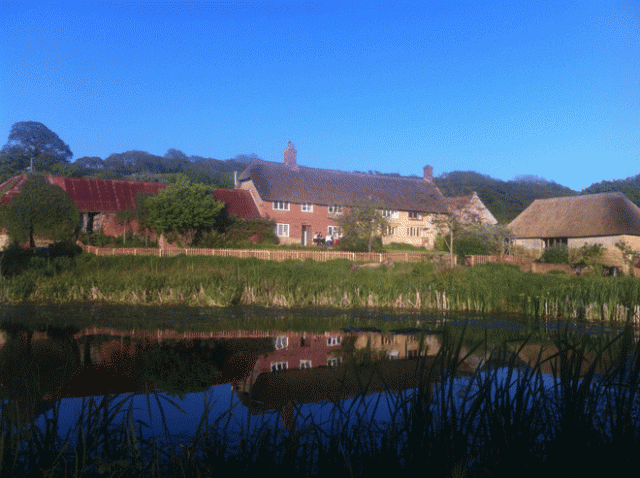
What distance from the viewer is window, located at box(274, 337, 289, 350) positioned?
848 centimetres

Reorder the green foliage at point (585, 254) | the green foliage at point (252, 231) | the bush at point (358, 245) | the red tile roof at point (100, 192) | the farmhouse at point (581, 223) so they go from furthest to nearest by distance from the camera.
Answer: the green foliage at point (252, 231) → the farmhouse at point (581, 223) → the red tile roof at point (100, 192) → the bush at point (358, 245) → the green foliage at point (585, 254)

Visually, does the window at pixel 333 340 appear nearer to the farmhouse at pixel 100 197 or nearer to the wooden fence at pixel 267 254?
the wooden fence at pixel 267 254

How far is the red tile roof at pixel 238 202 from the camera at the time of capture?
3953 cm

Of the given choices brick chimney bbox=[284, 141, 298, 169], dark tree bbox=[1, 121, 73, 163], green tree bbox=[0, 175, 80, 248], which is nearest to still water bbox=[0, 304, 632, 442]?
green tree bbox=[0, 175, 80, 248]

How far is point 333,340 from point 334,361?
1814 millimetres

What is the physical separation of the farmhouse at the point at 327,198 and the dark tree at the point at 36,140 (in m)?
75.5

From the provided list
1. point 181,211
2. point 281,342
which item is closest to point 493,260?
point 181,211

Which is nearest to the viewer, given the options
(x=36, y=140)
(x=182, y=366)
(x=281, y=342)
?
(x=182, y=366)

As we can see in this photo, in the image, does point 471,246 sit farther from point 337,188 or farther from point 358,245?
point 337,188

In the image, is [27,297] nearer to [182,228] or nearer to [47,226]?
[47,226]

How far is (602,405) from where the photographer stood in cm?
512

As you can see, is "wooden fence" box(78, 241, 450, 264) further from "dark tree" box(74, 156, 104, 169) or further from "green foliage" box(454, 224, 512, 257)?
"dark tree" box(74, 156, 104, 169)

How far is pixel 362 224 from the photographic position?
1389 inches

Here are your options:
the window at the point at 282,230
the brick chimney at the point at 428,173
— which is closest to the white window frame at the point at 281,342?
the window at the point at 282,230
